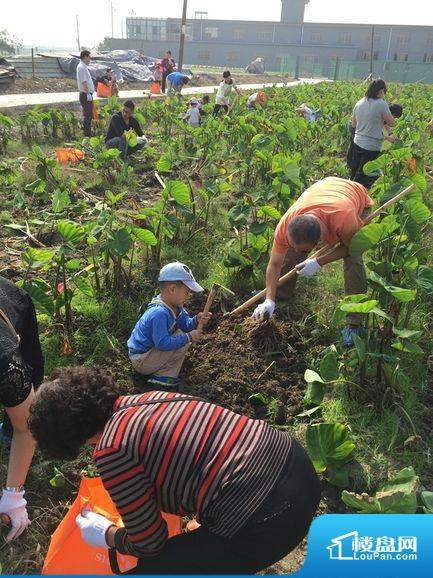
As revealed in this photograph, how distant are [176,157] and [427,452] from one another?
4907 mm

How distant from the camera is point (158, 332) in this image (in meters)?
2.73

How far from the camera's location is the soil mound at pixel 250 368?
2916mm

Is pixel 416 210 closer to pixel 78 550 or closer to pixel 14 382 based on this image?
pixel 14 382

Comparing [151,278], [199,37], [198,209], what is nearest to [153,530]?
[151,278]

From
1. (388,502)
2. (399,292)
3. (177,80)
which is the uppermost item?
(177,80)

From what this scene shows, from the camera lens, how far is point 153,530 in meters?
1.52

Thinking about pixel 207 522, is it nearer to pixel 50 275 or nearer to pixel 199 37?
pixel 50 275

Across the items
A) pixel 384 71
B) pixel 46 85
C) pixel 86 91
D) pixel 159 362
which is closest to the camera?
pixel 159 362

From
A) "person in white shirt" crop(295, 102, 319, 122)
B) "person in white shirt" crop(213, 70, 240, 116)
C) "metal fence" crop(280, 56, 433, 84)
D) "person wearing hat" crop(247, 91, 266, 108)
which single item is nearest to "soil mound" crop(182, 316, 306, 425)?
"person in white shirt" crop(295, 102, 319, 122)

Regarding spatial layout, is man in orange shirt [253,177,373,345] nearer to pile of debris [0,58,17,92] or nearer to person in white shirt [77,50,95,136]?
person in white shirt [77,50,95,136]

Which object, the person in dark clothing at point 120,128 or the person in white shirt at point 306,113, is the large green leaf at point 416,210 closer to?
the person in dark clothing at point 120,128

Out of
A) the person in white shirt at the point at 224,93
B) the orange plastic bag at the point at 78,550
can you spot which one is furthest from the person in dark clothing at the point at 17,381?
the person in white shirt at the point at 224,93

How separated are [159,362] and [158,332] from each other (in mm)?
236

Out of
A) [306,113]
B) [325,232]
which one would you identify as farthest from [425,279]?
[306,113]
